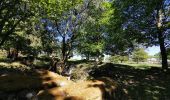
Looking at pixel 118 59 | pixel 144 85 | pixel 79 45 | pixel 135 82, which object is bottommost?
pixel 144 85

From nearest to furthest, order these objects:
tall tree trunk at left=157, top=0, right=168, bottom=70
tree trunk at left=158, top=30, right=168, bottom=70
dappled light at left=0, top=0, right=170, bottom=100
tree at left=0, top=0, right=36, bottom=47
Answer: dappled light at left=0, top=0, right=170, bottom=100, tree at left=0, top=0, right=36, bottom=47, tall tree trunk at left=157, top=0, right=168, bottom=70, tree trunk at left=158, top=30, right=168, bottom=70

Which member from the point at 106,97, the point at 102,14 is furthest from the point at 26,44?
the point at 106,97

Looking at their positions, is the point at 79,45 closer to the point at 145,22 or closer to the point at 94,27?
the point at 94,27

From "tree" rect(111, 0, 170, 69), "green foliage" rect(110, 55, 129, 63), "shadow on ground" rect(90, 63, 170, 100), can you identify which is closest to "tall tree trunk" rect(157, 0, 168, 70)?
"tree" rect(111, 0, 170, 69)

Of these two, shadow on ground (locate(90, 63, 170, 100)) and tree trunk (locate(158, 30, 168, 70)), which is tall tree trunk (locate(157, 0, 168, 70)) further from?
shadow on ground (locate(90, 63, 170, 100))

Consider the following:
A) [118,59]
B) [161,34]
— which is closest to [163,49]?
[161,34]

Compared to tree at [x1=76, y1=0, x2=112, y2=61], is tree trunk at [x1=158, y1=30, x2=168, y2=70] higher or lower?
lower

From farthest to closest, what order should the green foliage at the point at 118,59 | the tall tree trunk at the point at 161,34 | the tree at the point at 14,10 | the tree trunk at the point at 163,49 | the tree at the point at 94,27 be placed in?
the green foliage at the point at 118,59 < the tree at the point at 94,27 < the tree trunk at the point at 163,49 < the tall tree trunk at the point at 161,34 < the tree at the point at 14,10

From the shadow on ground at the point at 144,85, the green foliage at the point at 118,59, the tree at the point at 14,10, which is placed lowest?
the shadow on ground at the point at 144,85

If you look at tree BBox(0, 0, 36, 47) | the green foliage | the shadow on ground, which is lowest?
the shadow on ground

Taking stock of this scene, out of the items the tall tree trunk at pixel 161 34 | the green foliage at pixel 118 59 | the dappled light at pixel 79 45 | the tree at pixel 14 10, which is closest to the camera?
the dappled light at pixel 79 45

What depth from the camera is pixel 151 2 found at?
3083 cm

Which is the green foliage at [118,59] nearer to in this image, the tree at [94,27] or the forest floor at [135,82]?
the tree at [94,27]

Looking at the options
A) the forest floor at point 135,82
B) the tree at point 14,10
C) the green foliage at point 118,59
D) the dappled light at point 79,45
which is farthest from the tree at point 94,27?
the green foliage at point 118,59
